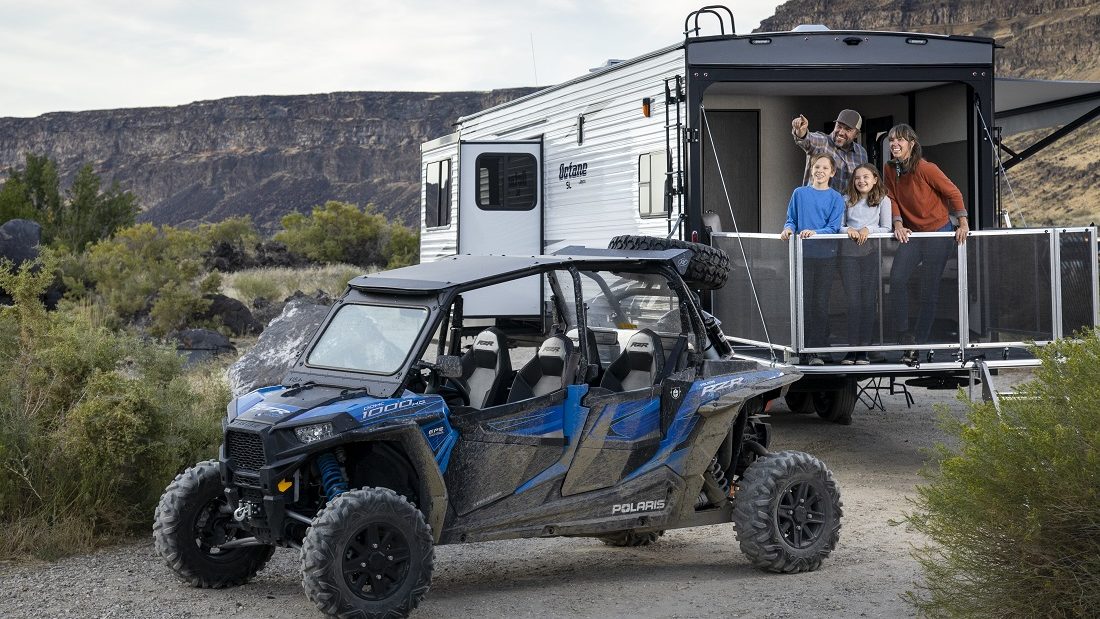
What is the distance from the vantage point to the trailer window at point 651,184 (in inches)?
449

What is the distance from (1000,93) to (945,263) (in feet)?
18.0

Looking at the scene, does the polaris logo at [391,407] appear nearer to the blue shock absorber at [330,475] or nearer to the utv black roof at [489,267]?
the blue shock absorber at [330,475]

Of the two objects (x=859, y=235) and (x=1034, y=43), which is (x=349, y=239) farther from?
(x=1034, y=43)

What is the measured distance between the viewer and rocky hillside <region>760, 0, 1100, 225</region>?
43.8 m

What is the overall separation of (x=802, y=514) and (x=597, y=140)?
689 centimetres

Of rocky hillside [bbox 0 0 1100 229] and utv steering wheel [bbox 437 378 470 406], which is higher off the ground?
rocky hillside [bbox 0 0 1100 229]

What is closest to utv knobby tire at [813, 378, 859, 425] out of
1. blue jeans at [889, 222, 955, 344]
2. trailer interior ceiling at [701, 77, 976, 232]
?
trailer interior ceiling at [701, 77, 976, 232]

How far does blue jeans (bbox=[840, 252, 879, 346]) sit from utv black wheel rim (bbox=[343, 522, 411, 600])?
4.30 metres

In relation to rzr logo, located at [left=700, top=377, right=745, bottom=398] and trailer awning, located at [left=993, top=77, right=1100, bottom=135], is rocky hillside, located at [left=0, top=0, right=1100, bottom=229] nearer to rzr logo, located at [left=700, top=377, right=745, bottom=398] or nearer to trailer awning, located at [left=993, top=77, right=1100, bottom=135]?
trailer awning, located at [left=993, top=77, right=1100, bottom=135]

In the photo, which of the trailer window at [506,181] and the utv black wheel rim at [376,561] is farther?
the trailer window at [506,181]

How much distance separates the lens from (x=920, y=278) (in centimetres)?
908

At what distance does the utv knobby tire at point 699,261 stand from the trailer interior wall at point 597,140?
12.3ft

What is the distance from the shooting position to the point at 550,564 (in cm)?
710

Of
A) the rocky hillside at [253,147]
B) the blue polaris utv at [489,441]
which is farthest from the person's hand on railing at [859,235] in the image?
the rocky hillside at [253,147]
